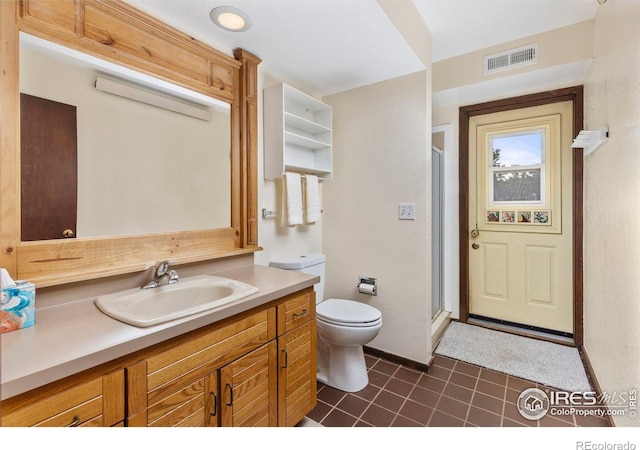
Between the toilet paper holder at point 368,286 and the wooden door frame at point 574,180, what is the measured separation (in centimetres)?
108

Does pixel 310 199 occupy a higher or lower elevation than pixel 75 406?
higher

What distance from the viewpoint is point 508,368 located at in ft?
6.84

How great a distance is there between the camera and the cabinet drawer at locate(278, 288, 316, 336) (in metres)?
1.40

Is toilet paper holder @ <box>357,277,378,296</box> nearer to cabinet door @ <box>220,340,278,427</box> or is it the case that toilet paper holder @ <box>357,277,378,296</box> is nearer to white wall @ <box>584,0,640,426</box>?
cabinet door @ <box>220,340,278,427</box>

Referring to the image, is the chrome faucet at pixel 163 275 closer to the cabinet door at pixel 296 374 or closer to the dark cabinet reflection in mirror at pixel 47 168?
the dark cabinet reflection in mirror at pixel 47 168

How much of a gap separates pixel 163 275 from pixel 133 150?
0.59 meters

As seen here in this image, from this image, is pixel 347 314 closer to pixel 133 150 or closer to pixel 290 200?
pixel 290 200

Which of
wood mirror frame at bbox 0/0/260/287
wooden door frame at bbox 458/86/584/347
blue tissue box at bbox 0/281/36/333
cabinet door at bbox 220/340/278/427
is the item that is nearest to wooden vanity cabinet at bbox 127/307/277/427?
cabinet door at bbox 220/340/278/427

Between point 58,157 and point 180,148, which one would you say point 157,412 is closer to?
point 58,157

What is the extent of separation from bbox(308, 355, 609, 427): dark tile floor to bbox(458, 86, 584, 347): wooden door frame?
2.94 feet

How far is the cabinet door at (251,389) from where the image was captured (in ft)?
3.76

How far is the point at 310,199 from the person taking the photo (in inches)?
86.4

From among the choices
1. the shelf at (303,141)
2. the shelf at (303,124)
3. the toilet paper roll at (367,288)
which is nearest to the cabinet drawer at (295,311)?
the toilet paper roll at (367,288)

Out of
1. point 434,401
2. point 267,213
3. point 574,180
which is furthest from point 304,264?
point 574,180
